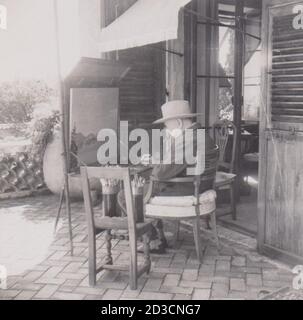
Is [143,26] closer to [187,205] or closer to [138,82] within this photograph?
[138,82]

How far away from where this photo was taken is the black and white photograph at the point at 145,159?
376 centimetres

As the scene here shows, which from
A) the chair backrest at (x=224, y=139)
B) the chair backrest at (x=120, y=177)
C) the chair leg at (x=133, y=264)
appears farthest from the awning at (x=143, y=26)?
the chair leg at (x=133, y=264)

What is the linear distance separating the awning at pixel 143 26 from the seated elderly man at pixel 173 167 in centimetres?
75

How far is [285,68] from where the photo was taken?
3922 mm

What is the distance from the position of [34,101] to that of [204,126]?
3475 millimetres

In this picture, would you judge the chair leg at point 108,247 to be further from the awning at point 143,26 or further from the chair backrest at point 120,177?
the awning at point 143,26

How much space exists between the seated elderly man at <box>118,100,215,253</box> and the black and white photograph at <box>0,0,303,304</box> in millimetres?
13

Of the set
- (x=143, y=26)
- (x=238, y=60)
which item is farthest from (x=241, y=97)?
(x=143, y=26)

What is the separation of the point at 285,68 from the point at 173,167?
129 centimetres

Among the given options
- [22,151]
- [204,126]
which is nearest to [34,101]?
[22,151]

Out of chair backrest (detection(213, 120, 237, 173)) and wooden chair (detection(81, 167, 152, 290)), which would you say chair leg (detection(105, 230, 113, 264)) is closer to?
wooden chair (detection(81, 167, 152, 290))

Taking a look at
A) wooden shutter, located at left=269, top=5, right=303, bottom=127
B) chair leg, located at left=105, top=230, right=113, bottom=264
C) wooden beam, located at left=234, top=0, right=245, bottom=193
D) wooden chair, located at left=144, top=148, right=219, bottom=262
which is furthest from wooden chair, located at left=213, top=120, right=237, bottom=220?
chair leg, located at left=105, top=230, right=113, bottom=264

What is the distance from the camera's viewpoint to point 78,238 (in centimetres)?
506

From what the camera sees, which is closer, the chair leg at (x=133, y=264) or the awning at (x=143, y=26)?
the chair leg at (x=133, y=264)
